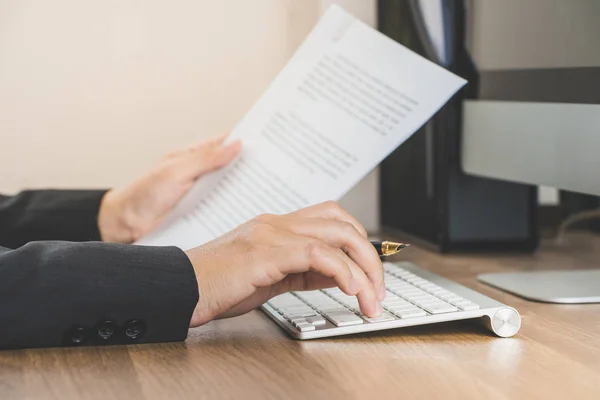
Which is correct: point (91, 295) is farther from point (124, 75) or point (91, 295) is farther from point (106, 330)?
point (124, 75)

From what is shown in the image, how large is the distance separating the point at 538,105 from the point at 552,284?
0.22 metres

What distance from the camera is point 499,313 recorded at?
928mm

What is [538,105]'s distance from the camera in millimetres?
1202

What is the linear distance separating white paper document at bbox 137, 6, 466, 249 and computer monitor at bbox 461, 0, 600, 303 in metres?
0.13

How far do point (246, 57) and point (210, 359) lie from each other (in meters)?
0.98

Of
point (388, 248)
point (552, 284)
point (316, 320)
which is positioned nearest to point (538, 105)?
point (552, 284)

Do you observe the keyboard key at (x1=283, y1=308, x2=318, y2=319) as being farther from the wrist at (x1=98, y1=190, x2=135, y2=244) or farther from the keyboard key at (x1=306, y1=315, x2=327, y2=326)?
the wrist at (x1=98, y1=190, x2=135, y2=244)

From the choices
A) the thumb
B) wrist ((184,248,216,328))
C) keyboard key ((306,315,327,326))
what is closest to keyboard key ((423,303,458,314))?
keyboard key ((306,315,327,326))

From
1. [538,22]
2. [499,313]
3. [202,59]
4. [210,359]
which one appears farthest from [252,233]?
[202,59]

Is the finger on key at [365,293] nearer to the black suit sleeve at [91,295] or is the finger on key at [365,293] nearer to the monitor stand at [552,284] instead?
the black suit sleeve at [91,295]

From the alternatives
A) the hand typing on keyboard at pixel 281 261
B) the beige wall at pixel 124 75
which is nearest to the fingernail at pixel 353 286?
the hand typing on keyboard at pixel 281 261

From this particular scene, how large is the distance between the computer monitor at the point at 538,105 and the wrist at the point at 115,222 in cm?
51

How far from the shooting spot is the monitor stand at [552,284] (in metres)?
1.09

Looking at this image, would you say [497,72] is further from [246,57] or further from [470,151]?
[246,57]
